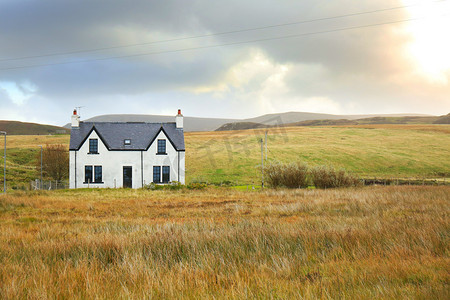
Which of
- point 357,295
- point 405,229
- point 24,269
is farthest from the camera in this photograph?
point 405,229

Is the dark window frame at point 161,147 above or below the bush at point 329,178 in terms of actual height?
above

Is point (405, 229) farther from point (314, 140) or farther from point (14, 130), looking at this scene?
point (14, 130)

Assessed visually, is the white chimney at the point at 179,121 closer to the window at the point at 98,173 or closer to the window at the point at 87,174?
the window at the point at 98,173

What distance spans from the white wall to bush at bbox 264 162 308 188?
1166 cm

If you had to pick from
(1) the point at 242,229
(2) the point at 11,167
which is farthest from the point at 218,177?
(1) the point at 242,229

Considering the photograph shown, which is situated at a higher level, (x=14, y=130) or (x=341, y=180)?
(x=14, y=130)

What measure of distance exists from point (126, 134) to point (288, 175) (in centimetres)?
2152

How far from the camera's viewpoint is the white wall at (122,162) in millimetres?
41594

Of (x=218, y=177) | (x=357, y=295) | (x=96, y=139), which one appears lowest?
(x=218, y=177)

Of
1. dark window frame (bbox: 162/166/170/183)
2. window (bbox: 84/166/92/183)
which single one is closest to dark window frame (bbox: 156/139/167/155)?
dark window frame (bbox: 162/166/170/183)

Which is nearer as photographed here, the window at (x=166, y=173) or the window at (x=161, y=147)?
the window at (x=166, y=173)

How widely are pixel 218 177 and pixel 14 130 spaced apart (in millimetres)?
188007

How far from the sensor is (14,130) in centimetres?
19738

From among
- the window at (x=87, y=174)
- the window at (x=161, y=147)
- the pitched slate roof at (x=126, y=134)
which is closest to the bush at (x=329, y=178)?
the pitched slate roof at (x=126, y=134)
